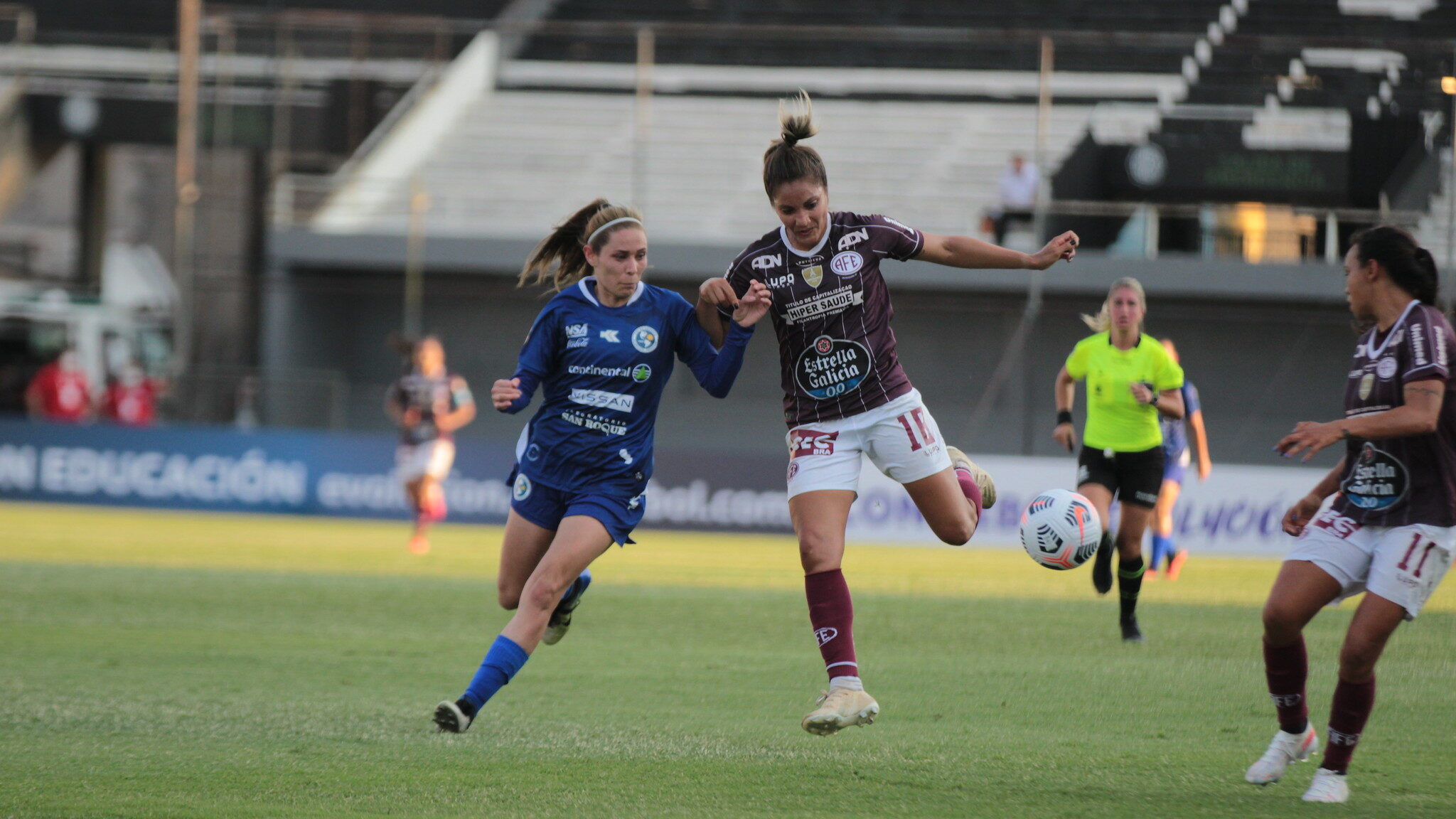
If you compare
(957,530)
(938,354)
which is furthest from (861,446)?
(938,354)

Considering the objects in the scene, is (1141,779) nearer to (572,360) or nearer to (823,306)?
(823,306)

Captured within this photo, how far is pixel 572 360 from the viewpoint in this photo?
671cm

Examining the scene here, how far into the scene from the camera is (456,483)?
21906 mm

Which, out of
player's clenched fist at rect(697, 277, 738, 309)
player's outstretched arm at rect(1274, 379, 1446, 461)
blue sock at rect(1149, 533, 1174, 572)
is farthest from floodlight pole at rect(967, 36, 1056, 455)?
player's outstretched arm at rect(1274, 379, 1446, 461)

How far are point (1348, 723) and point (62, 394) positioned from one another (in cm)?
2531

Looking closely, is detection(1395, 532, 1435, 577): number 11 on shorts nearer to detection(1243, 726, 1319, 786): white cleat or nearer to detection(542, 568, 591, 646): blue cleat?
detection(1243, 726, 1319, 786): white cleat

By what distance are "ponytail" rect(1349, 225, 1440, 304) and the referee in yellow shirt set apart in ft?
16.1

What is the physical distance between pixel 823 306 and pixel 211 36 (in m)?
26.2

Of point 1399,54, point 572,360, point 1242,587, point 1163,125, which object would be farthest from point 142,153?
point 572,360

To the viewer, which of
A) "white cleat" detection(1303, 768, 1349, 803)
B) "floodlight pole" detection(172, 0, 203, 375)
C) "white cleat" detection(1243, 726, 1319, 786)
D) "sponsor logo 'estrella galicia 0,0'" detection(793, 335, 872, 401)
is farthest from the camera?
"floodlight pole" detection(172, 0, 203, 375)

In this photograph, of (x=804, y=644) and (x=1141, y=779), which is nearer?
(x=1141, y=779)

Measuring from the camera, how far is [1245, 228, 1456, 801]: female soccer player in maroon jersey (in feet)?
17.6

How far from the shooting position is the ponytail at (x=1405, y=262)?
18.4 feet

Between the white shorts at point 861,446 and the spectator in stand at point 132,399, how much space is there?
68.4 ft
